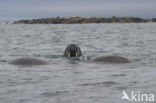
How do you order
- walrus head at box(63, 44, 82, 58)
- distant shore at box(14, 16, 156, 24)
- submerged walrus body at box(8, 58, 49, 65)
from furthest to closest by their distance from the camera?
distant shore at box(14, 16, 156, 24), walrus head at box(63, 44, 82, 58), submerged walrus body at box(8, 58, 49, 65)

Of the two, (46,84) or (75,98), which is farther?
(46,84)

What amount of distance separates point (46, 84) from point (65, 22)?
415 ft

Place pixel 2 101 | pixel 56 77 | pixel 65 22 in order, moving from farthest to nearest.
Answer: pixel 65 22 → pixel 56 77 → pixel 2 101

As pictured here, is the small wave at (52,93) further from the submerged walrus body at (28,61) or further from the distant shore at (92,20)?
the distant shore at (92,20)

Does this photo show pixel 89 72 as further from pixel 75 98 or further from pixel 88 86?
pixel 75 98

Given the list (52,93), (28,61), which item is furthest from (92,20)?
(52,93)

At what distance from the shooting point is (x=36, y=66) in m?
14.9

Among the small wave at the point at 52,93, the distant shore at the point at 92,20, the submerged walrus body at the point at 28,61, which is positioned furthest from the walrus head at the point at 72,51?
the distant shore at the point at 92,20

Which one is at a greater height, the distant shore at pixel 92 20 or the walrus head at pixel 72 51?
the walrus head at pixel 72 51

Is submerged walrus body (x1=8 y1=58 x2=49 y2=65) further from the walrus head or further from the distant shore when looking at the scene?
the distant shore

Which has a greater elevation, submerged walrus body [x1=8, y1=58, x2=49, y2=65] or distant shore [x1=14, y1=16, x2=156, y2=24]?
submerged walrus body [x1=8, y1=58, x2=49, y2=65]

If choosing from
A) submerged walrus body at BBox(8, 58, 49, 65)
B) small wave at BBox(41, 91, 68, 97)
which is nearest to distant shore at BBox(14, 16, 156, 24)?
submerged walrus body at BBox(8, 58, 49, 65)

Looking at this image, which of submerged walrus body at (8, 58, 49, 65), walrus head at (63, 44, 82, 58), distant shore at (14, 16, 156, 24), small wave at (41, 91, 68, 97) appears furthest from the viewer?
distant shore at (14, 16, 156, 24)

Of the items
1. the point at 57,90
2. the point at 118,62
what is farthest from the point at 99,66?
the point at 57,90
